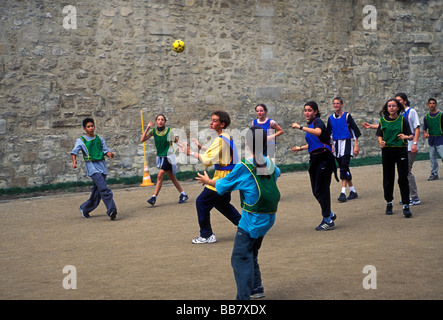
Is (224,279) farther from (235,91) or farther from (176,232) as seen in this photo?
(235,91)

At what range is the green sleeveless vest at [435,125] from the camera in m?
12.9

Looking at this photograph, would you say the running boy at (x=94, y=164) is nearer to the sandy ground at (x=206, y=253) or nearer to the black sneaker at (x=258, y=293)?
the sandy ground at (x=206, y=253)

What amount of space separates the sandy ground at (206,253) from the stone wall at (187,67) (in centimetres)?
338

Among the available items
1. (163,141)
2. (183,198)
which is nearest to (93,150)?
(163,141)

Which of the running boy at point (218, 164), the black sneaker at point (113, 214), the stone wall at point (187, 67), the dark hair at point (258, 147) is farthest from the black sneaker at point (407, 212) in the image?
the stone wall at point (187, 67)

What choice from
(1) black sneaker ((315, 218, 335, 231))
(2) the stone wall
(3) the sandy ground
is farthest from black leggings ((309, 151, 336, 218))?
(2) the stone wall

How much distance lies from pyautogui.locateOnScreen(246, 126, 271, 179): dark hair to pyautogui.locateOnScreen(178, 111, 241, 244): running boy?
1.85 meters

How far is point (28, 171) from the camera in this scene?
14000mm

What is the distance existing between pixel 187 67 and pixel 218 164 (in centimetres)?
854

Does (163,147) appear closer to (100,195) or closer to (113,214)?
(100,195)

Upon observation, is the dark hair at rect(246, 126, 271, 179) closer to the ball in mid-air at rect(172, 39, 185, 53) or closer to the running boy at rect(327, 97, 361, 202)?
the running boy at rect(327, 97, 361, 202)

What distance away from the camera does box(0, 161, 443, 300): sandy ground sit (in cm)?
554

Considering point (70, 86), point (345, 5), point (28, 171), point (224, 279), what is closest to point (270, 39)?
point (345, 5)

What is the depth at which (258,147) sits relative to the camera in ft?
17.4
